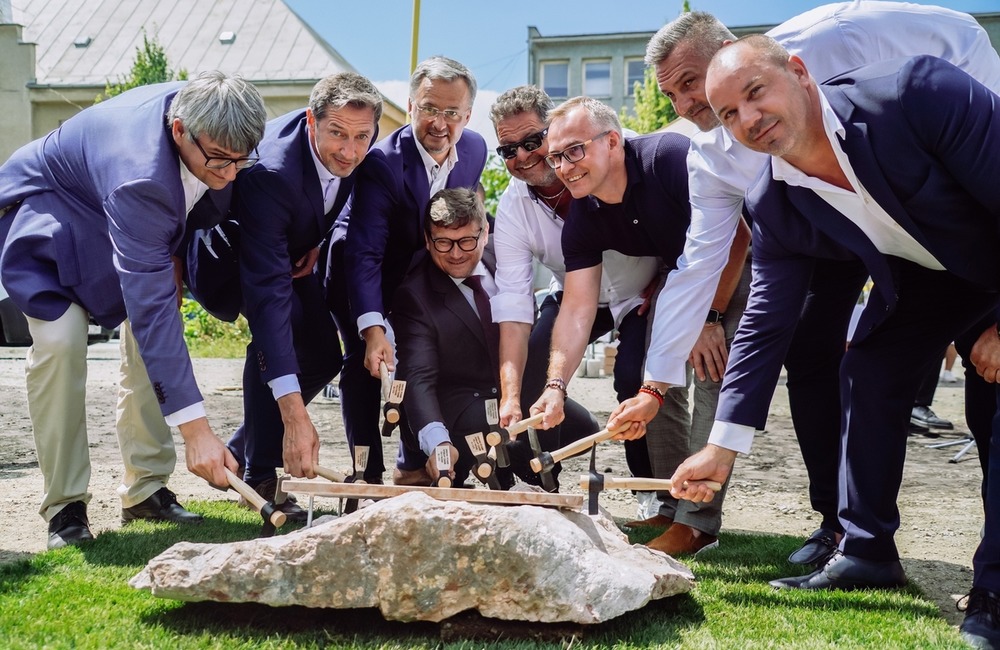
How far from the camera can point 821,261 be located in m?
3.99

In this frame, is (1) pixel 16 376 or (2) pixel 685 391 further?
(1) pixel 16 376

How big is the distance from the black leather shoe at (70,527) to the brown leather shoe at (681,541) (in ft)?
7.56

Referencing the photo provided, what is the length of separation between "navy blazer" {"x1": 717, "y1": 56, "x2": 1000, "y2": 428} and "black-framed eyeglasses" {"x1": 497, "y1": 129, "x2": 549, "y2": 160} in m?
1.32

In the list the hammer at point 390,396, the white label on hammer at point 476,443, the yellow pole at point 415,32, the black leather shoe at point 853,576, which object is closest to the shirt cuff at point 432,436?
the hammer at point 390,396

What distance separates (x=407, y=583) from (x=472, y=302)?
7.01ft

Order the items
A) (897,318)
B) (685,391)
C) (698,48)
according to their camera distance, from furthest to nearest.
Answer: (685,391)
(698,48)
(897,318)

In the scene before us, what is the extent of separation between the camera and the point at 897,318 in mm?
3688

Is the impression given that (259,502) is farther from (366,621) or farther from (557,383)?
(557,383)

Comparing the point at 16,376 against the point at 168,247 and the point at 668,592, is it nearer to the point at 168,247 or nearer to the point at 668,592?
the point at 168,247

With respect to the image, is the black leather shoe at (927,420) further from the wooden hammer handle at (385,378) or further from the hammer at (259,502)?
the hammer at (259,502)

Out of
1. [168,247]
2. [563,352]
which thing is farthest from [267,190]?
[563,352]

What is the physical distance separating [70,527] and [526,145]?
2558 millimetres

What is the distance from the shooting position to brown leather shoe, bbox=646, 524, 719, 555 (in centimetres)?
423

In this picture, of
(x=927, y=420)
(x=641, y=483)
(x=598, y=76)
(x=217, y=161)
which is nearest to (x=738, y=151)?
(x=641, y=483)
